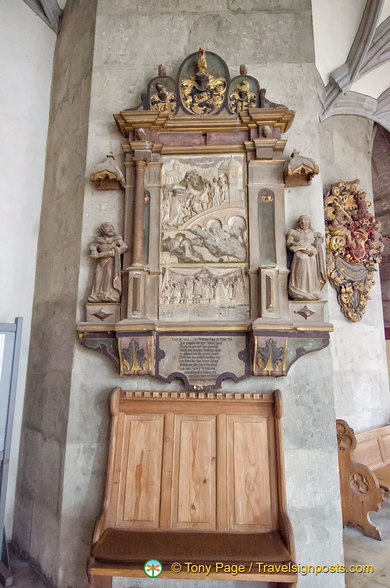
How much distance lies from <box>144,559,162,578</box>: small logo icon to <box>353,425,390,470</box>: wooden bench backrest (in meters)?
3.04

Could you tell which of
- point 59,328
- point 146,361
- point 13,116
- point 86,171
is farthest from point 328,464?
point 13,116

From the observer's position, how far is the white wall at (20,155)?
11.5ft

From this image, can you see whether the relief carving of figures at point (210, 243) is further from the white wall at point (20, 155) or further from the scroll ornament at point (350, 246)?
the scroll ornament at point (350, 246)

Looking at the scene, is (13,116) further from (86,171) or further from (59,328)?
(59,328)

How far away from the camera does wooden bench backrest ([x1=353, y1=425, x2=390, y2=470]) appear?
4.54m

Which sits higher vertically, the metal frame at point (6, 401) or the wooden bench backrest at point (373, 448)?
the metal frame at point (6, 401)

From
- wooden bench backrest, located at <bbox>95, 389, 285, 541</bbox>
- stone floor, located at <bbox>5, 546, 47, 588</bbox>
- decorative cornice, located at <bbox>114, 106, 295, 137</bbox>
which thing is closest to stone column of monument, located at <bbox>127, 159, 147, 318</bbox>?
decorative cornice, located at <bbox>114, 106, 295, 137</bbox>

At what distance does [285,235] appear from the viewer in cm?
305

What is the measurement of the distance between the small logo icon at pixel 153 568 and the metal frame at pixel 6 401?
119 centimetres

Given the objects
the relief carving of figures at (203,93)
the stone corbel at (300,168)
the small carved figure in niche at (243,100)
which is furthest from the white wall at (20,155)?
the stone corbel at (300,168)

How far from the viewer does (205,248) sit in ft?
10.2

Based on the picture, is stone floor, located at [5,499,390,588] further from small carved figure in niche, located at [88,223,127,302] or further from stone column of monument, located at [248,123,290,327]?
small carved figure in niche, located at [88,223,127,302]

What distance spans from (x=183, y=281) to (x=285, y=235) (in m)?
0.89

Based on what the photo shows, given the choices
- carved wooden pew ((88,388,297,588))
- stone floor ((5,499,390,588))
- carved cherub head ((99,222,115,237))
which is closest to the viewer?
carved wooden pew ((88,388,297,588))
